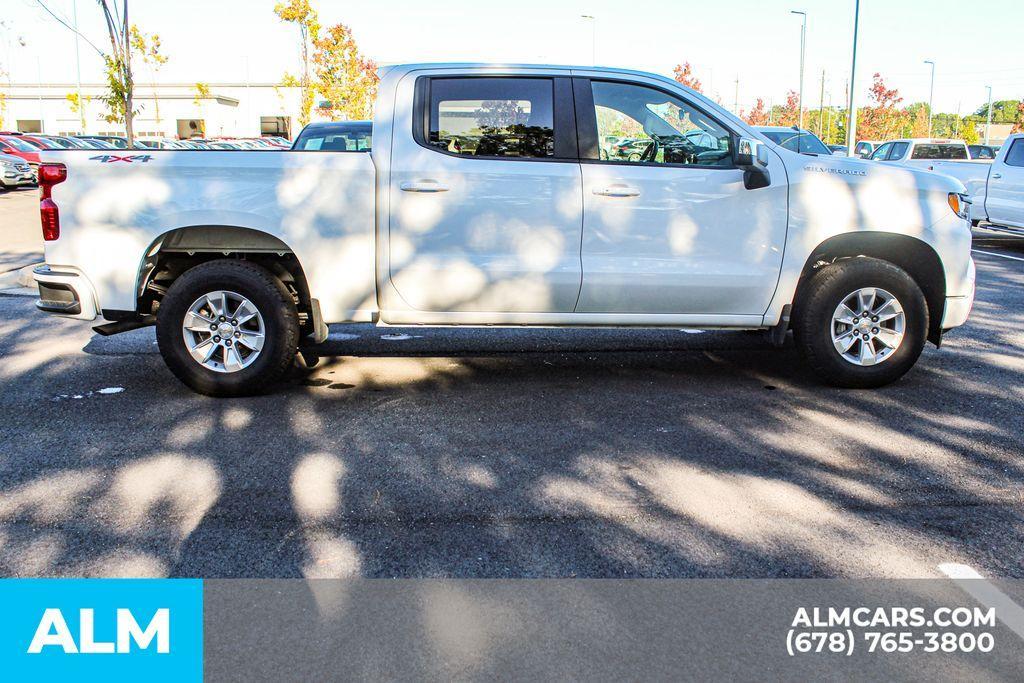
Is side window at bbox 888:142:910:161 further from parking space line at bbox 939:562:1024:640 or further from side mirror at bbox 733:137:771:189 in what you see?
parking space line at bbox 939:562:1024:640

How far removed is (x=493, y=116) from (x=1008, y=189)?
12.2 metres

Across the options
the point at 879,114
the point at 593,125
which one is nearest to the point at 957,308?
the point at 593,125

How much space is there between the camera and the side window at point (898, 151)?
2272cm

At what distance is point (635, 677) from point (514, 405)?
127 inches

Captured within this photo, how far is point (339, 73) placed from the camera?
144ft

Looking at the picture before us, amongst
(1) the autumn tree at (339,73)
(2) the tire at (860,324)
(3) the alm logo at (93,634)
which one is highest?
(1) the autumn tree at (339,73)

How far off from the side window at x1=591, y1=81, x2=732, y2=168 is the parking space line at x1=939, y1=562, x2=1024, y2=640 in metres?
3.26

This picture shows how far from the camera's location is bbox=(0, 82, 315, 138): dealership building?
79000 millimetres

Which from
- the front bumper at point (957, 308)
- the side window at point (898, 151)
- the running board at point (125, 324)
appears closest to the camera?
the running board at point (125, 324)

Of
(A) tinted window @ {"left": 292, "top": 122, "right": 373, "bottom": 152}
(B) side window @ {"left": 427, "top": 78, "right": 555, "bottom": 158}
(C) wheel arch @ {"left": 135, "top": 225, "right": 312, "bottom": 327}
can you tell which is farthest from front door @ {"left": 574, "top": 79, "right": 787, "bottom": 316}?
(A) tinted window @ {"left": 292, "top": 122, "right": 373, "bottom": 152}

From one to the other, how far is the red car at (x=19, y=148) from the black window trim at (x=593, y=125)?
99.2ft

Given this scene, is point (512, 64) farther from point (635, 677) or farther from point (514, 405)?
point (635, 677)

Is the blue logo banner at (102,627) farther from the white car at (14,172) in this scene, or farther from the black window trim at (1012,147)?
the white car at (14,172)

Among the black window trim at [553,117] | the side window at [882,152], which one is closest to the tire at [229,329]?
the black window trim at [553,117]
